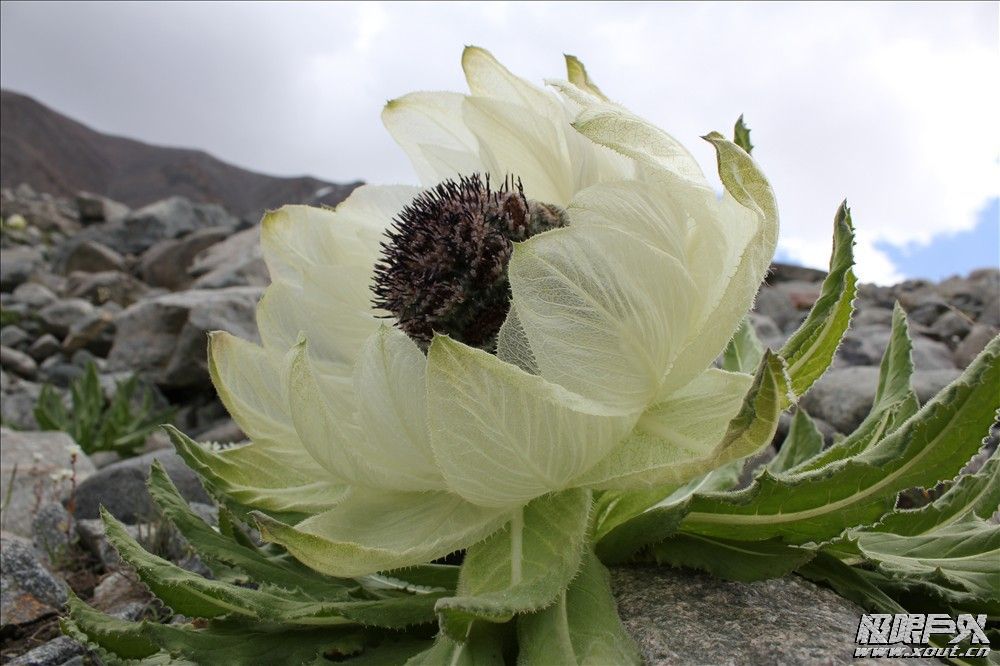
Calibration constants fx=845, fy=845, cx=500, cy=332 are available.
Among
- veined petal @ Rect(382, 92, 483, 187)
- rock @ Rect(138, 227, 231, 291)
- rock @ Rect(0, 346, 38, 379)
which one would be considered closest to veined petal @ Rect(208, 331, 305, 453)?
veined petal @ Rect(382, 92, 483, 187)

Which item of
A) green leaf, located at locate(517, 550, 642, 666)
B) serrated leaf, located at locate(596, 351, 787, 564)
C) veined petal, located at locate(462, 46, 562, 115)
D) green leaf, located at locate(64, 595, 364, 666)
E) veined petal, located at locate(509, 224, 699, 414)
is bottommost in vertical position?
green leaf, located at locate(64, 595, 364, 666)

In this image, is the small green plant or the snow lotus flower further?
the small green plant

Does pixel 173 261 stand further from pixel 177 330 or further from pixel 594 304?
pixel 594 304

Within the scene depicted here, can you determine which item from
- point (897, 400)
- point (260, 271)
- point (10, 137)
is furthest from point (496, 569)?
point (10, 137)

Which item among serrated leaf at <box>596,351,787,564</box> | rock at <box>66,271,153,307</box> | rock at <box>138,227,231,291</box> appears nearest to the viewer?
serrated leaf at <box>596,351,787,564</box>

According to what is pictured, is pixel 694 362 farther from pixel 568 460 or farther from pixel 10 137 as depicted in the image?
pixel 10 137

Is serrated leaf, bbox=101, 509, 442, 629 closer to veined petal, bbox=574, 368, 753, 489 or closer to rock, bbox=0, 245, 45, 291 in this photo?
veined petal, bbox=574, 368, 753, 489

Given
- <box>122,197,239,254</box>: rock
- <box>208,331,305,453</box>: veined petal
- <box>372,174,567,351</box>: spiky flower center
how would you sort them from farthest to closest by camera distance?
1. <box>122,197,239,254</box>: rock
2. <box>208,331,305,453</box>: veined petal
3. <box>372,174,567,351</box>: spiky flower center
